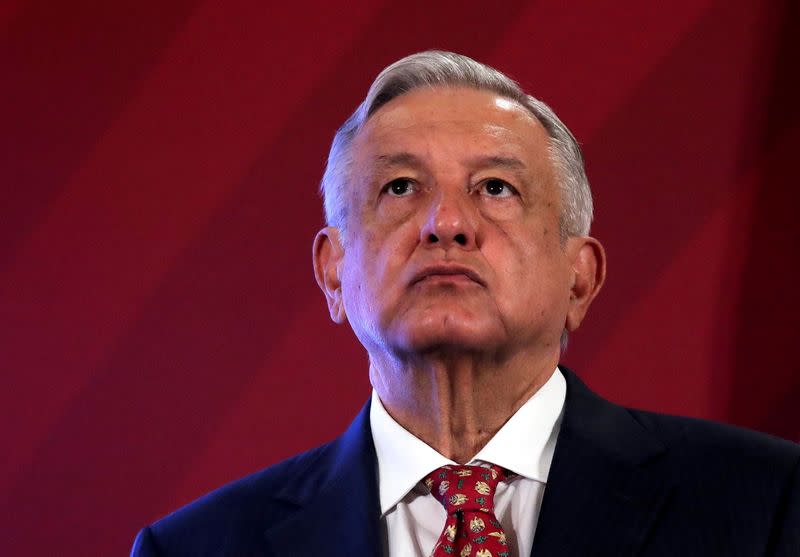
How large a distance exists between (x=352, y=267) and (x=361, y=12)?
0.97 meters

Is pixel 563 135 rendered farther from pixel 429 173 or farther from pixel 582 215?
pixel 429 173

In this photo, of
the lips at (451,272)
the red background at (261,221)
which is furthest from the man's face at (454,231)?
the red background at (261,221)

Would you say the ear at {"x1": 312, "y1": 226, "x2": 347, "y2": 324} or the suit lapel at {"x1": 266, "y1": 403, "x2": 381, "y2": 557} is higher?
the ear at {"x1": 312, "y1": 226, "x2": 347, "y2": 324}

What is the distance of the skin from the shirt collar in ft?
0.13

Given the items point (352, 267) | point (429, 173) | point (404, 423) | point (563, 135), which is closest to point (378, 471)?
point (404, 423)

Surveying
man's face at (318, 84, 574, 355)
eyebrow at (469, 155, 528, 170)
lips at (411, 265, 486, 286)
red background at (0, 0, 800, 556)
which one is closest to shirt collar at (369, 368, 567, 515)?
man's face at (318, 84, 574, 355)

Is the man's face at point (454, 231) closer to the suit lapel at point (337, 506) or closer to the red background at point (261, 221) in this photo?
the suit lapel at point (337, 506)

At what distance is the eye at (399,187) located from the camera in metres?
2.24

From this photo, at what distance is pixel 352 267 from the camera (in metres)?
2.30

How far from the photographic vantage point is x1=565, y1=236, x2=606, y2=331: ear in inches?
91.9

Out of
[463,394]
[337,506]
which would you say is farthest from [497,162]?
[337,506]

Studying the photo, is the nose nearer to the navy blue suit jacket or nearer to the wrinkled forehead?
the wrinkled forehead

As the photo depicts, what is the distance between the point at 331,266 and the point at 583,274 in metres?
0.55

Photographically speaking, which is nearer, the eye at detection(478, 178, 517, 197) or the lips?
the lips
